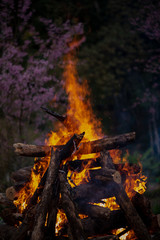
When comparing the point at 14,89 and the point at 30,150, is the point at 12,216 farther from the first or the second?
the point at 14,89

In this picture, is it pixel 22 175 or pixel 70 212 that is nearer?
pixel 70 212

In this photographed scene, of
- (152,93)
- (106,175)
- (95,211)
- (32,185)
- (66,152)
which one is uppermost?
(152,93)

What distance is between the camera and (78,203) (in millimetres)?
4121

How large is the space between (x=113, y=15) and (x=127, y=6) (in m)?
1.12

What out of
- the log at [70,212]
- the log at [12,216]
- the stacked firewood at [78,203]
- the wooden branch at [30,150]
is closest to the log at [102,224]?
the stacked firewood at [78,203]

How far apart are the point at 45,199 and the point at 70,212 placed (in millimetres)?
426

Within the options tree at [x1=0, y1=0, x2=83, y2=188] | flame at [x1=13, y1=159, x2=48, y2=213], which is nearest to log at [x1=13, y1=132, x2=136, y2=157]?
flame at [x1=13, y1=159, x2=48, y2=213]

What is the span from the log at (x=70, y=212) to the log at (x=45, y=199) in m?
0.15

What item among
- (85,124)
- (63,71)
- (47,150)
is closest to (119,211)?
(47,150)

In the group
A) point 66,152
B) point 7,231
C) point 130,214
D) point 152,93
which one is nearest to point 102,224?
point 130,214

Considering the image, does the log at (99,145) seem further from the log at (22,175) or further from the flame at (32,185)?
the log at (22,175)

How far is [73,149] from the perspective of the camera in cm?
442

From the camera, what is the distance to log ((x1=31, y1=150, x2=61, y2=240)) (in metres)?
3.62

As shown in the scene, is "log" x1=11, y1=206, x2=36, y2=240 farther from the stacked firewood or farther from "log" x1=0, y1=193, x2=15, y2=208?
"log" x1=0, y1=193, x2=15, y2=208
